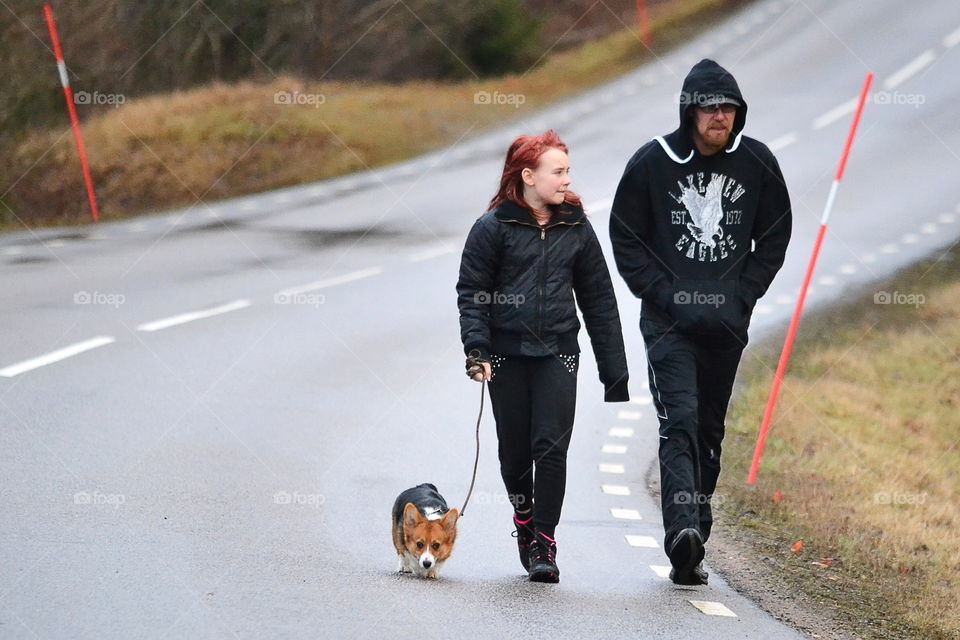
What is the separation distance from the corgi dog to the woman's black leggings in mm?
400

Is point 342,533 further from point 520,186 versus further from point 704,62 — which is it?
point 704,62

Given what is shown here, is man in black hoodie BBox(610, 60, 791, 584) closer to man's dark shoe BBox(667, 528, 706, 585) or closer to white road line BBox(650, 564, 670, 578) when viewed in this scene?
man's dark shoe BBox(667, 528, 706, 585)

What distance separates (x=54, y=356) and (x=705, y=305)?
688 cm

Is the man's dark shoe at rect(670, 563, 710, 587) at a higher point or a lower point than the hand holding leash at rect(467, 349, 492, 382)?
lower

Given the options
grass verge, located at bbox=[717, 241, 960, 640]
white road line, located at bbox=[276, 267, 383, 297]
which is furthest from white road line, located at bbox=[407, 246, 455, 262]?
grass verge, located at bbox=[717, 241, 960, 640]

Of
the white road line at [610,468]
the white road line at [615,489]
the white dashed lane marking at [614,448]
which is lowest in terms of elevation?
the white road line at [615,489]

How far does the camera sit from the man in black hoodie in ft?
22.7

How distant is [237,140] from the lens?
25969 millimetres

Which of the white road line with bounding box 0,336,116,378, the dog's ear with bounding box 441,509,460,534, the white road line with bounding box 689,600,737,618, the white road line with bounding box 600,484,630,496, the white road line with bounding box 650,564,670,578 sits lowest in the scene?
the white road line with bounding box 689,600,737,618

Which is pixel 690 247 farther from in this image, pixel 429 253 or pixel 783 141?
pixel 783 141

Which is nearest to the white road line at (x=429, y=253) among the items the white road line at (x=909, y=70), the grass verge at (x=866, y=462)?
the grass verge at (x=866, y=462)

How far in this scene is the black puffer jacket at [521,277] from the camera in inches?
265

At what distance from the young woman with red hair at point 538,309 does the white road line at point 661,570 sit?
77 centimetres

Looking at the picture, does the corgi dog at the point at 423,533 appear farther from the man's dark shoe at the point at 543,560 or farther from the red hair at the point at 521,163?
the red hair at the point at 521,163
